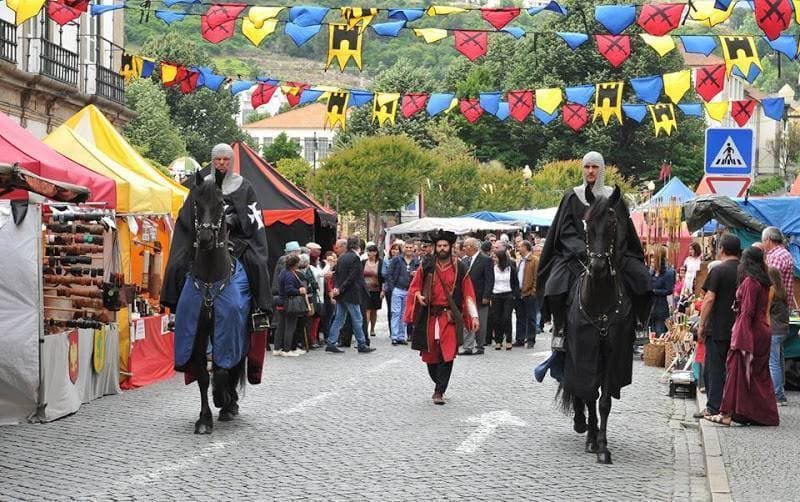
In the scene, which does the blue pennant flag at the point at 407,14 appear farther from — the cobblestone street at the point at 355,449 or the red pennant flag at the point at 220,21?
the cobblestone street at the point at 355,449

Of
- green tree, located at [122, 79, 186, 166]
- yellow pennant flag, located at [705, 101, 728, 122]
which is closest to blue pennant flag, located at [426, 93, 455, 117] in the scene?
yellow pennant flag, located at [705, 101, 728, 122]

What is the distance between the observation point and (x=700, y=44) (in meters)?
20.4

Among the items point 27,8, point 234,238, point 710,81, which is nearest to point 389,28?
point 27,8

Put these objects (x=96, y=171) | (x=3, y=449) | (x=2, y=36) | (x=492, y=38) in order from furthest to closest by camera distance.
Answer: (x=492, y=38) < (x=2, y=36) < (x=96, y=171) < (x=3, y=449)

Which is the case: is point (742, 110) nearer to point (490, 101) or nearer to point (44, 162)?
point (490, 101)

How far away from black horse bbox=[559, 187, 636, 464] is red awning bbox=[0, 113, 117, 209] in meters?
5.36

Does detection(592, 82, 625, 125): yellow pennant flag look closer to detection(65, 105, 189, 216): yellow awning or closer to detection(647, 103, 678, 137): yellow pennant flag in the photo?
detection(647, 103, 678, 137): yellow pennant flag

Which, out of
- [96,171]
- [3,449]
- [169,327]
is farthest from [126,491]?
[169,327]

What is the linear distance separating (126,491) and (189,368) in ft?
10.5

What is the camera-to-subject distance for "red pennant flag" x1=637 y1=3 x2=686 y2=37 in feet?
60.5

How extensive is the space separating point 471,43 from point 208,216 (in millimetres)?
10361

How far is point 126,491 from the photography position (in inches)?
347

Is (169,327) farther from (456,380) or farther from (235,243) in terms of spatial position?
(235,243)

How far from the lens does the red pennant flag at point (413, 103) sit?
26.9 m
